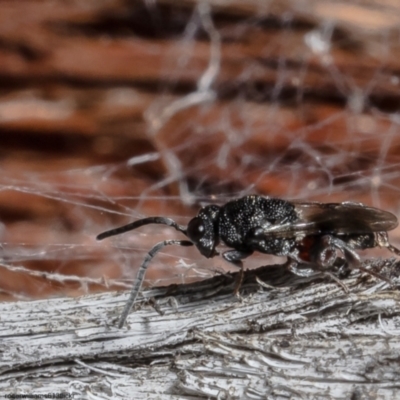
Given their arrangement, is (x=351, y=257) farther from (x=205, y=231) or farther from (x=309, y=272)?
(x=205, y=231)

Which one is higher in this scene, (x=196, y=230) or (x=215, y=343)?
(x=196, y=230)

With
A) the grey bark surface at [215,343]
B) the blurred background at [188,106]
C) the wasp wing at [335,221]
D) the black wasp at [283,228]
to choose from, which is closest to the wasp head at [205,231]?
the black wasp at [283,228]

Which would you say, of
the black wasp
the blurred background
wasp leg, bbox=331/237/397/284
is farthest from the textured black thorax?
the blurred background

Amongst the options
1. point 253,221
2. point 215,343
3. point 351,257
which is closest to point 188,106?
point 253,221

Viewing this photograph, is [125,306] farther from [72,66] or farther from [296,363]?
[72,66]

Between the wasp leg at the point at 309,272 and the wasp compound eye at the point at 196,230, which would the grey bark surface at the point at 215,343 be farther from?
the wasp compound eye at the point at 196,230

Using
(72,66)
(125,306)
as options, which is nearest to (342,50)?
(72,66)
